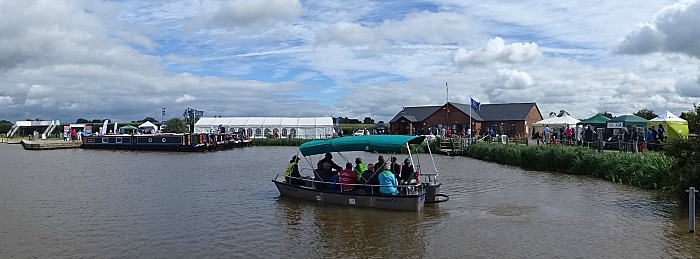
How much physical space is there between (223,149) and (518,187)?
42.6m

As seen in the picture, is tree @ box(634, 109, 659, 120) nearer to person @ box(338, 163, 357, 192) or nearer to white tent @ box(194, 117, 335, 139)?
white tent @ box(194, 117, 335, 139)

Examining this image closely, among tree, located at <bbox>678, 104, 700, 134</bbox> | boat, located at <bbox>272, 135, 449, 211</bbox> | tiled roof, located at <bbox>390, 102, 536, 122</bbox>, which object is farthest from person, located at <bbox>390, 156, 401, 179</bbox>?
tiled roof, located at <bbox>390, 102, 536, 122</bbox>

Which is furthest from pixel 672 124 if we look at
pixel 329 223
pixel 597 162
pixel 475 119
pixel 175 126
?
pixel 175 126

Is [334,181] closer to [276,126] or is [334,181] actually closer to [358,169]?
[358,169]

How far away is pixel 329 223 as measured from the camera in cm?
1669

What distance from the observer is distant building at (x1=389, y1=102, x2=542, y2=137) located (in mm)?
68000

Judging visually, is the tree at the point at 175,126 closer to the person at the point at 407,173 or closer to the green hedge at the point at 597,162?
the green hedge at the point at 597,162

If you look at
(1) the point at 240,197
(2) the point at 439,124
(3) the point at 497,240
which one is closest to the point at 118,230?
(1) the point at 240,197

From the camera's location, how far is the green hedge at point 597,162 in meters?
23.1

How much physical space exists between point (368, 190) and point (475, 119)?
52.1 m

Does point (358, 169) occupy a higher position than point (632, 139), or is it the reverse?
point (632, 139)

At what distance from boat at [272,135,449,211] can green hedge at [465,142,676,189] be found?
859 cm

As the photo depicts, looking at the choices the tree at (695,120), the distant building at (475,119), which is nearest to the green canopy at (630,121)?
the tree at (695,120)

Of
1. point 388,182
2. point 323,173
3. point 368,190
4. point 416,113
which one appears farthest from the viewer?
point 416,113
